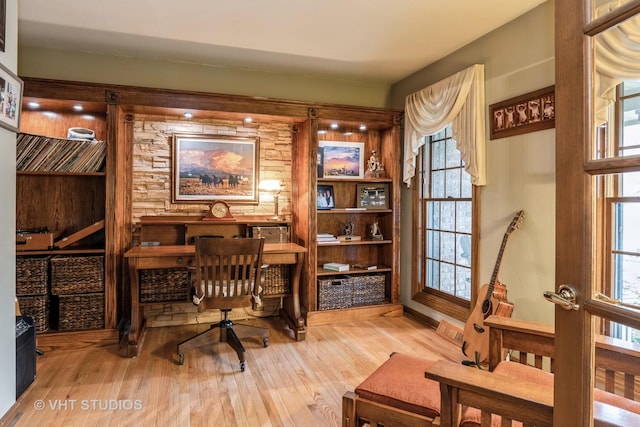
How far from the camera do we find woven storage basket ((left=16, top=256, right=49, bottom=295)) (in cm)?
292

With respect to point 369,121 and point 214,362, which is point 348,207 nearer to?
point 369,121

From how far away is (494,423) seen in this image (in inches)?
52.8

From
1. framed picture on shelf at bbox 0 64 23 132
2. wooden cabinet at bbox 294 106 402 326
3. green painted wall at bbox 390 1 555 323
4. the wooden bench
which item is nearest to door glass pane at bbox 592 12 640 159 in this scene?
the wooden bench

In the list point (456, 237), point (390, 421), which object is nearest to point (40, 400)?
point (390, 421)

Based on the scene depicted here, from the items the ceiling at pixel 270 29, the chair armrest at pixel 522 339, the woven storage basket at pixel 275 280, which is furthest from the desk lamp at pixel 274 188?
the chair armrest at pixel 522 339

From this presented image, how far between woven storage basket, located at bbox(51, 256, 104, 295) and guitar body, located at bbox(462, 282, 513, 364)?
2958 mm

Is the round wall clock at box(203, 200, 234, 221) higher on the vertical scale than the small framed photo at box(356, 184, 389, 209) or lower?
lower

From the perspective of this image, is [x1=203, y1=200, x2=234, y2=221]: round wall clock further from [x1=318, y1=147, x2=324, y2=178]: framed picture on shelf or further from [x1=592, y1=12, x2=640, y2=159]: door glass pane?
[x1=592, y1=12, x2=640, y2=159]: door glass pane

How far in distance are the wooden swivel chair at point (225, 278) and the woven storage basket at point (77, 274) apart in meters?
0.89

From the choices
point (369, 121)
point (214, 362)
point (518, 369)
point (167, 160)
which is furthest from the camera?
point (369, 121)

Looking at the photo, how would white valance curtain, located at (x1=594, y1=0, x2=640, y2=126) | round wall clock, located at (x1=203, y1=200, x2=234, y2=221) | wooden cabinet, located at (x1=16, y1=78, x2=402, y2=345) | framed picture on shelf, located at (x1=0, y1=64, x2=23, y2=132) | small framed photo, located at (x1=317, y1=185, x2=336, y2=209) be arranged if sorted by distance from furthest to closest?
small framed photo, located at (x1=317, y1=185, x2=336, y2=209) → round wall clock, located at (x1=203, y1=200, x2=234, y2=221) → wooden cabinet, located at (x1=16, y1=78, x2=402, y2=345) → framed picture on shelf, located at (x1=0, y1=64, x2=23, y2=132) → white valance curtain, located at (x1=594, y1=0, x2=640, y2=126)

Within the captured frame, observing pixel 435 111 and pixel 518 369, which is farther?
pixel 435 111

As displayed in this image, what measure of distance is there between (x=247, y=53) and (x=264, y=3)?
895 millimetres

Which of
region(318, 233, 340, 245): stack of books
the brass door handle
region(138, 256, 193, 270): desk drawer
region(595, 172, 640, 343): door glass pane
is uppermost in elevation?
region(595, 172, 640, 343): door glass pane
